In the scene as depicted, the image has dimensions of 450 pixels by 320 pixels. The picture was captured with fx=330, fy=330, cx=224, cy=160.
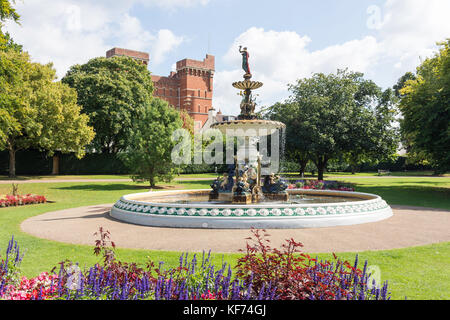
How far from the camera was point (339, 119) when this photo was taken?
1251 inches

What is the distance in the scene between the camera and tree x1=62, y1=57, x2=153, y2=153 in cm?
4166

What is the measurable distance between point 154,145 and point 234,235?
19.6 meters

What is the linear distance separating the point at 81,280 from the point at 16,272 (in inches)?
58.0

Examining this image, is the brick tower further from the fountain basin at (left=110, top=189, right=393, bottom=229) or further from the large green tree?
the fountain basin at (left=110, top=189, right=393, bottom=229)

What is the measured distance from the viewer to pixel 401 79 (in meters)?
69.4

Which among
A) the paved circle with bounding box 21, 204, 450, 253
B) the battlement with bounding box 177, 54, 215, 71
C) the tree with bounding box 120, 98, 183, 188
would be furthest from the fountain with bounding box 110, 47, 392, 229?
the battlement with bounding box 177, 54, 215, 71

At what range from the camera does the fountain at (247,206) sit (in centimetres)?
1034

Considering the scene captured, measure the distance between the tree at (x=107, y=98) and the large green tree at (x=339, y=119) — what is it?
19.1 meters

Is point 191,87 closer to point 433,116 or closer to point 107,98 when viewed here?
point 107,98

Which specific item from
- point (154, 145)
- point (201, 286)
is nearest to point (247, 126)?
point (201, 286)

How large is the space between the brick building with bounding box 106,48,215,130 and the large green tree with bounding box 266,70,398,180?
53697 mm

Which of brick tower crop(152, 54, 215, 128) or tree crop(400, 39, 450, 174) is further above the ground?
brick tower crop(152, 54, 215, 128)

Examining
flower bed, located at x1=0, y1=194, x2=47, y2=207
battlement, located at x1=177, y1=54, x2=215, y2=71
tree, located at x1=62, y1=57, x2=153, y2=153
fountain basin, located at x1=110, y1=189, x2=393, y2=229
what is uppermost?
battlement, located at x1=177, y1=54, x2=215, y2=71
